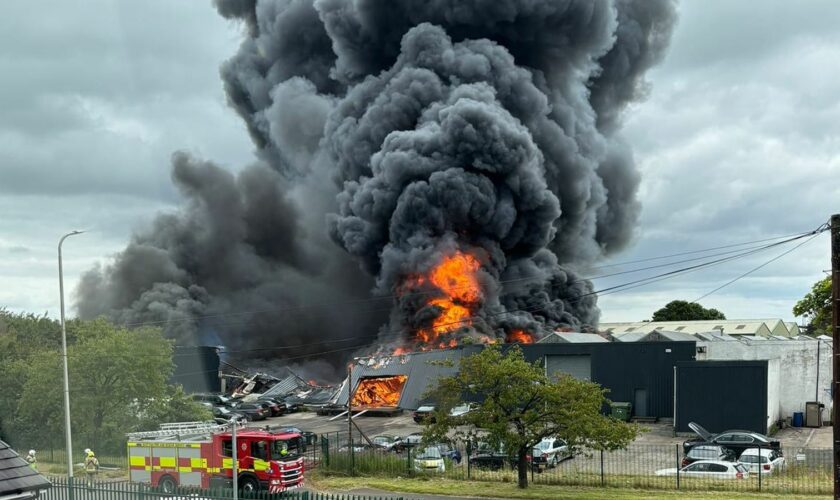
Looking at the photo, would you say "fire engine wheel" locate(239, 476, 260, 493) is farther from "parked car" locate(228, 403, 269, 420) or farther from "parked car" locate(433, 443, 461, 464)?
"parked car" locate(228, 403, 269, 420)

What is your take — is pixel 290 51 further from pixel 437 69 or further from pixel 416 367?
pixel 416 367

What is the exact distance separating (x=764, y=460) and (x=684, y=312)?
87715 millimetres

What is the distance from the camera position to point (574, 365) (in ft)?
161

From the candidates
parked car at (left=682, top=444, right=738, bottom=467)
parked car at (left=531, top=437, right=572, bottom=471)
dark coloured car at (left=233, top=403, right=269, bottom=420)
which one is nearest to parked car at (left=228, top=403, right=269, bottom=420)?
dark coloured car at (left=233, top=403, right=269, bottom=420)

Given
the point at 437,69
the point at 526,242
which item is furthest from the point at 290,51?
Answer: the point at 526,242

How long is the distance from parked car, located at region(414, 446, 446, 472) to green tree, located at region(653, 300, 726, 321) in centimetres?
8874

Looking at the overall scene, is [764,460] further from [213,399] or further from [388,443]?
[213,399]

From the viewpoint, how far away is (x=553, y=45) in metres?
82.6

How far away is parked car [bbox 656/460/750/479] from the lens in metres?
28.4

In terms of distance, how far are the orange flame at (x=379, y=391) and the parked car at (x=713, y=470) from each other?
26750 millimetres

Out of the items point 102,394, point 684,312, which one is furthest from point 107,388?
point 684,312

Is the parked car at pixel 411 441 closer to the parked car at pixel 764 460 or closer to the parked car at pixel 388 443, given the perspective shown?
the parked car at pixel 388 443

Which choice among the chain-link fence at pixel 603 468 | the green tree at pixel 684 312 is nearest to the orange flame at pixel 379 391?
the chain-link fence at pixel 603 468

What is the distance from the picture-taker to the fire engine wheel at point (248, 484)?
85.6 feet
